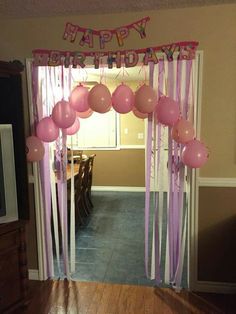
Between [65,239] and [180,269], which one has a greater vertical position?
[65,239]

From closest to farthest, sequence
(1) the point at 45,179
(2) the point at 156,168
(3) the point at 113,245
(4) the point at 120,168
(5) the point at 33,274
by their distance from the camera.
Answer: (2) the point at 156,168, (1) the point at 45,179, (5) the point at 33,274, (3) the point at 113,245, (4) the point at 120,168

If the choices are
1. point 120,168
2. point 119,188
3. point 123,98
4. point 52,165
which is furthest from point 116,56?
point 119,188

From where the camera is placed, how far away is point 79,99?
8.14 ft

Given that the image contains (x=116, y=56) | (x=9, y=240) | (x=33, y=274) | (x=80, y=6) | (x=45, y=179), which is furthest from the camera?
(x=33, y=274)

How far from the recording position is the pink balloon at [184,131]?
7.57 feet

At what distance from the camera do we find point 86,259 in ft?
10.6

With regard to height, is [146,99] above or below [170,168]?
above

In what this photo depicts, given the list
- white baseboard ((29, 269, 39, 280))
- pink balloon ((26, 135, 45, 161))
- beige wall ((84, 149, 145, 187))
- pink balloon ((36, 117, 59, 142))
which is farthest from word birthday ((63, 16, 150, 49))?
beige wall ((84, 149, 145, 187))

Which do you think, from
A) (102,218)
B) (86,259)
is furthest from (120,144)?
(86,259)

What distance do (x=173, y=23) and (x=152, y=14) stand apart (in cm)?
19

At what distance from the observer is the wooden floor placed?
93.3 inches

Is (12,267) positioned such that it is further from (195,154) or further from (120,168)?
(120,168)

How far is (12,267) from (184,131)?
169 cm

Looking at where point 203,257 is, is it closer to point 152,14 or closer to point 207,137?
point 207,137
